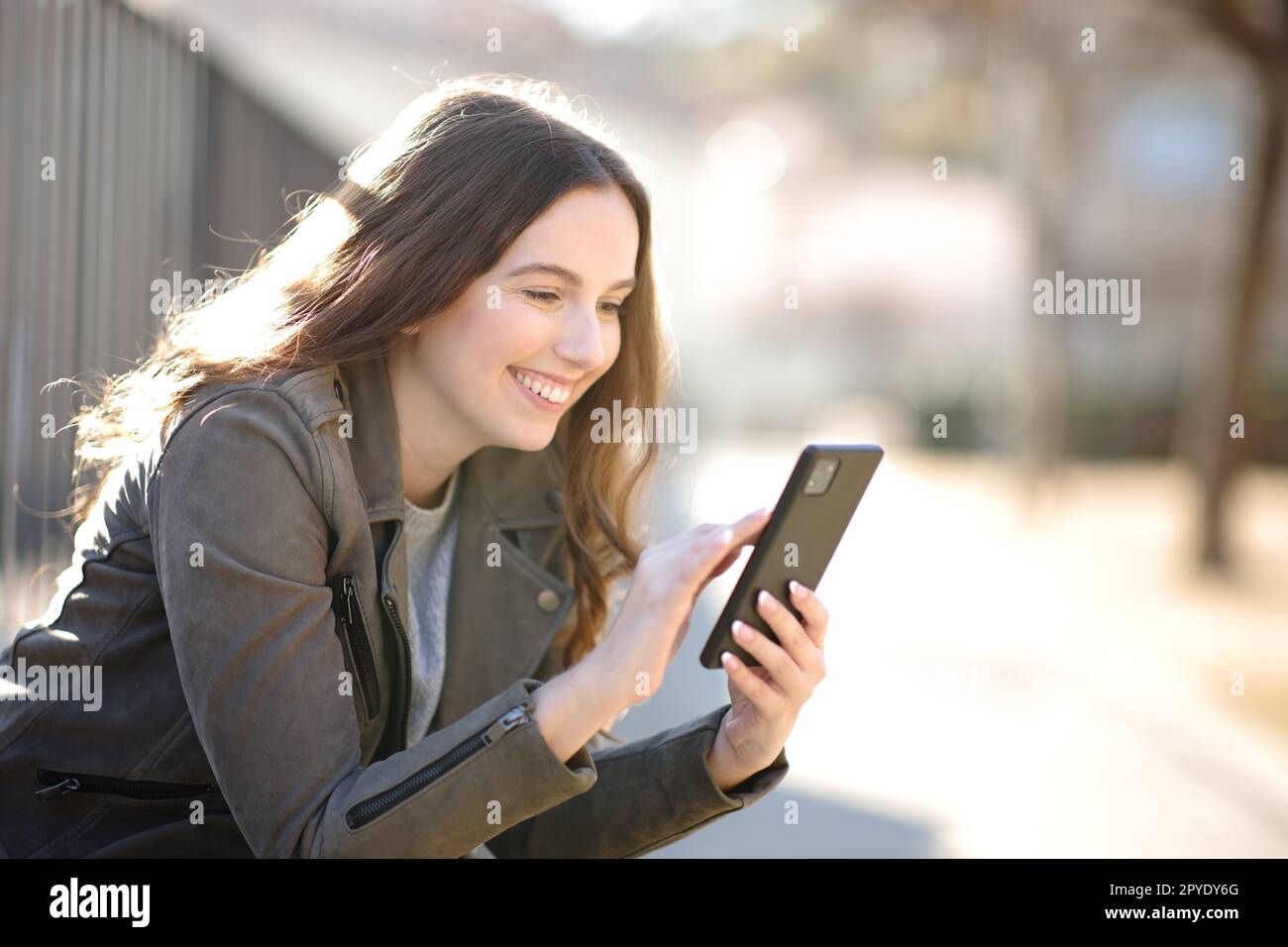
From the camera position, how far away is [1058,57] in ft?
43.3

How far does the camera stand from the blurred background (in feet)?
11.4

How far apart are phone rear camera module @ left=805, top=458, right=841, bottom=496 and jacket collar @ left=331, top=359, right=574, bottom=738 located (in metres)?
0.71

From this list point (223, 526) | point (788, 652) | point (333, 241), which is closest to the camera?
point (223, 526)

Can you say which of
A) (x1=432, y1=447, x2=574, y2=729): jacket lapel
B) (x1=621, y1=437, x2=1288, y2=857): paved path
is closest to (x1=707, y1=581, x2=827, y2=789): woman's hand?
(x1=432, y1=447, x2=574, y2=729): jacket lapel

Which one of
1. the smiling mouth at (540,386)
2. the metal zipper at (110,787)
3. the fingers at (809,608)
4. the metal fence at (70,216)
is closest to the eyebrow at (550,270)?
the smiling mouth at (540,386)

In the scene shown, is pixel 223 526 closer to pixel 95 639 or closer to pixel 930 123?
pixel 95 639

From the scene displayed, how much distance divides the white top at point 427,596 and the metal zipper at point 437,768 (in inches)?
19.5

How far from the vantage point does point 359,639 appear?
6.65 ft

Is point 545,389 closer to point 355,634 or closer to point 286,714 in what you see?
point 355,634

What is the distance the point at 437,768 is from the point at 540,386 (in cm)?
78

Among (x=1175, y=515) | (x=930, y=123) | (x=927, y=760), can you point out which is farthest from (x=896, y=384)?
(x=927, y=760)

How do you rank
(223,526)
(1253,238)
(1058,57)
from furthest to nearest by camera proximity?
(1058,57) → (1253,238) → (223,526)

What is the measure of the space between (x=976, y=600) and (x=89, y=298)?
7272mm
